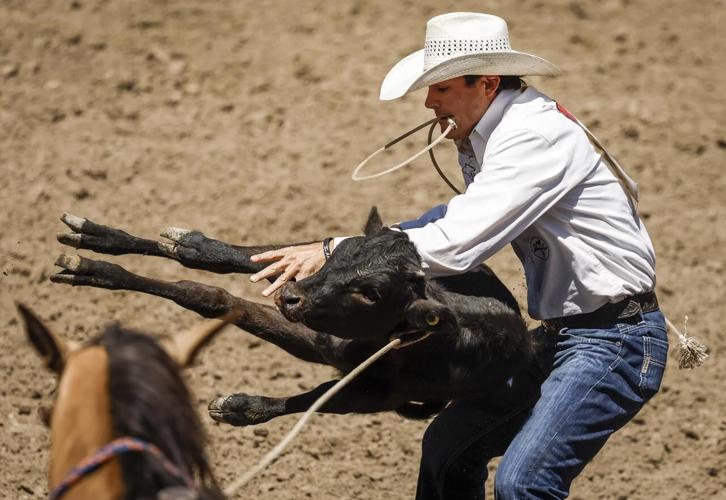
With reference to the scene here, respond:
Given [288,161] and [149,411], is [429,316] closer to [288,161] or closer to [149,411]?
[149,411]

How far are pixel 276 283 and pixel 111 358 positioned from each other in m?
1.36

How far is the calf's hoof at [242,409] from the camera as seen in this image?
4402mm

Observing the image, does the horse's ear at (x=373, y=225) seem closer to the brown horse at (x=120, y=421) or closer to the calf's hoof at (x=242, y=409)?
the calf's hoof at (x=242, y=409)

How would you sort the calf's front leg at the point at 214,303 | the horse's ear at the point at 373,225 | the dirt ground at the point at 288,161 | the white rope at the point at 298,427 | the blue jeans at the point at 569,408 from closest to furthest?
1. the white rope at the point at 298,427
2. the blue jeans at the point at 569,408
3. the calf's front leg at the point at 214,303
4. the horse's ear at the point at 373,225
5. the dirt ground at the point at 288,161

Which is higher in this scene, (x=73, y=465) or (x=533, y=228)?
(x=73, y=465)

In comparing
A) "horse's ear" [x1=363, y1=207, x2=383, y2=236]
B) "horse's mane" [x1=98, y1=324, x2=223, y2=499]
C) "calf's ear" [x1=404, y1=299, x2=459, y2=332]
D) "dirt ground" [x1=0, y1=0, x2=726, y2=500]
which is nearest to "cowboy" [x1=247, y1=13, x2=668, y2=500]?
"calf's ear" [x1=404, y1=299, x2=459, y2=332]

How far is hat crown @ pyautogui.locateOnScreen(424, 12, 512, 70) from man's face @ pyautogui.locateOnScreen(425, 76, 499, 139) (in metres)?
0.10

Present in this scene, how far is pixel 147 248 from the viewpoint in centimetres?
438

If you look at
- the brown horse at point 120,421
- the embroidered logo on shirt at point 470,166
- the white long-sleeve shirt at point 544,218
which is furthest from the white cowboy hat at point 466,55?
the brown horse at point 120,421

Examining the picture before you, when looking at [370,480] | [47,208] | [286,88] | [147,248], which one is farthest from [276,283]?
[286,88]

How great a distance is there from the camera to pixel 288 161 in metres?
8.16

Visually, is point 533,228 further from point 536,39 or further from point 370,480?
point 536,39

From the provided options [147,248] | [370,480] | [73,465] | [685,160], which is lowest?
[685,160]

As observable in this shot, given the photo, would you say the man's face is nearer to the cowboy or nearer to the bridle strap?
the cowboy
